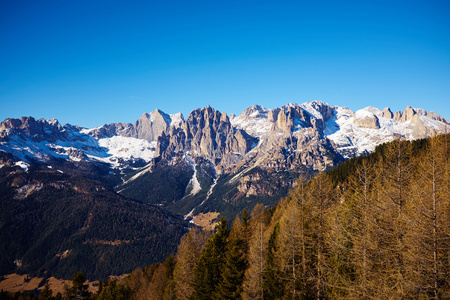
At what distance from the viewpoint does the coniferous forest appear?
1397 cm

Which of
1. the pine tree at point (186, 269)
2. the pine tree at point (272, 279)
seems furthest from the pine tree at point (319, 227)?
the pine tree at point (186, 269)

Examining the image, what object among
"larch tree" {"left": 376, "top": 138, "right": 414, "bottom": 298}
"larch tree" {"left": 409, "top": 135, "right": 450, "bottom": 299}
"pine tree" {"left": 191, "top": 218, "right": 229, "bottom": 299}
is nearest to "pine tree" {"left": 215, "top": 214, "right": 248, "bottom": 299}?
"pine tree" {"left": 191, "top": 218, "right": 229, "bottom": 299}

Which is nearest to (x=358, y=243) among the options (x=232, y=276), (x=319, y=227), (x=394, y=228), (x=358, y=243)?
(x=358, y=243)

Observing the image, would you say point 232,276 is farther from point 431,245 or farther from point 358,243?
point 431,245

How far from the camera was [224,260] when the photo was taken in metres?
38.5

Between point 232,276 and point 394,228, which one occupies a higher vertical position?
point 394,228

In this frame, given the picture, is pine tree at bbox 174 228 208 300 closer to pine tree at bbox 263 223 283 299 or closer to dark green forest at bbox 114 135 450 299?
dark green forest at bbox 114 135 450 299

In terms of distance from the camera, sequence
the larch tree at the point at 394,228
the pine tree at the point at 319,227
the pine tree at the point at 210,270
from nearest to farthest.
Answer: the larch tree at the point at 394,228 → the pine tree at the point at 319,227 → the pine tree at the point at 210,270

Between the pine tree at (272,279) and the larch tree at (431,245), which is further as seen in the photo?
the pine tree at (272,279)

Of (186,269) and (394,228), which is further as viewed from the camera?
(186,269)

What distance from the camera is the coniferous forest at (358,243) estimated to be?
14.0 metres

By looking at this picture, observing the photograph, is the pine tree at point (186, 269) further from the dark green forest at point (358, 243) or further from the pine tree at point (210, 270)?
the pine tree at point (210, 270)

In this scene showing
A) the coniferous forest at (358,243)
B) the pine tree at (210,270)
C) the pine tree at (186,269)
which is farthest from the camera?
the pine tree at (186,269)

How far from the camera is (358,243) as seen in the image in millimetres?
18766
